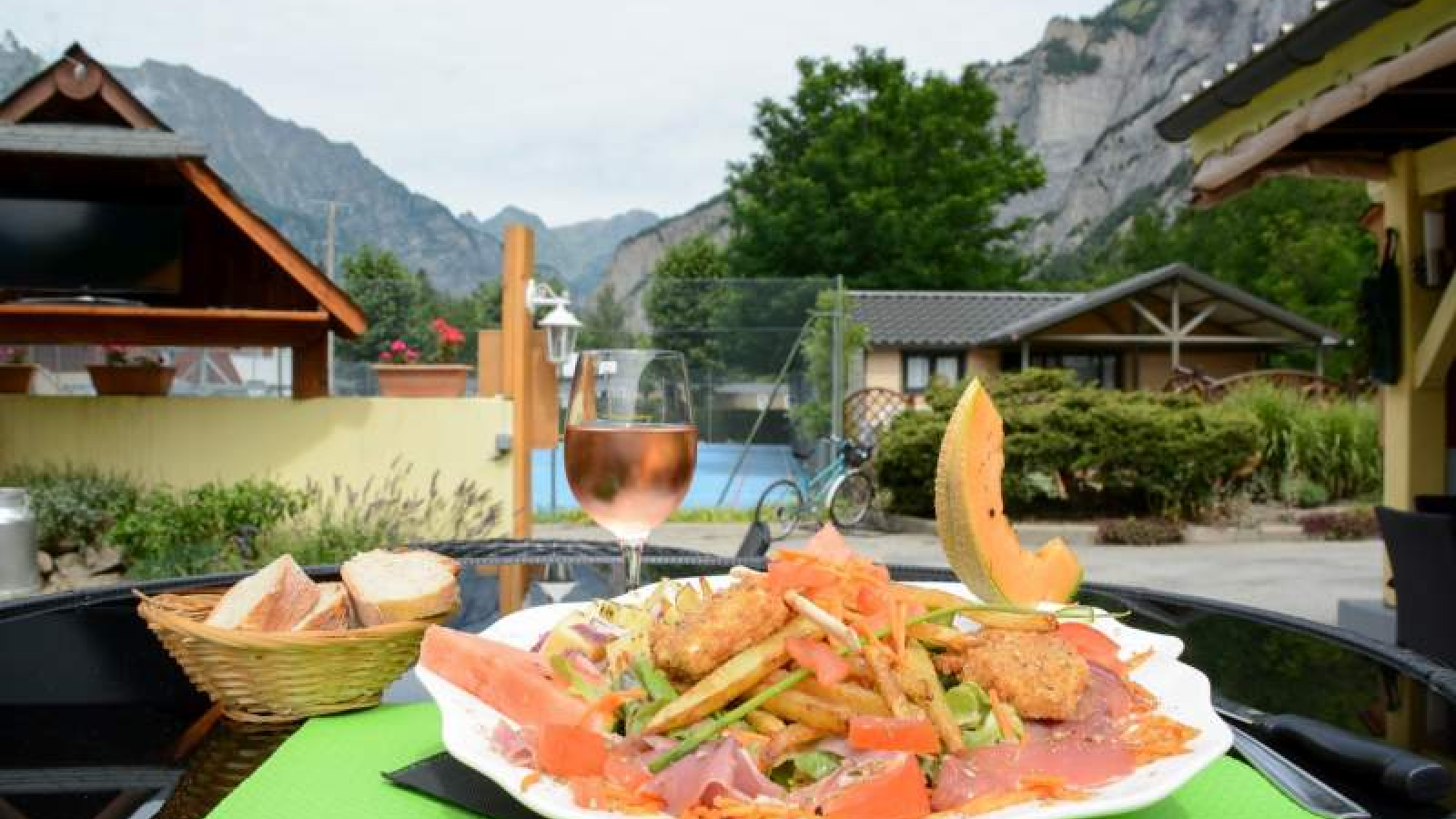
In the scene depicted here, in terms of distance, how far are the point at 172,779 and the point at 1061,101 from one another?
11442 centimetres

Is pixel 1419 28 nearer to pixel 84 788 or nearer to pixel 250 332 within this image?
pixel 84 788

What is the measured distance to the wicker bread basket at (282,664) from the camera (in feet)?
3.33

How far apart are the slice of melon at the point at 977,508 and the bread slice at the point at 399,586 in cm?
54

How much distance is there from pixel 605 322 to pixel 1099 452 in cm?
822

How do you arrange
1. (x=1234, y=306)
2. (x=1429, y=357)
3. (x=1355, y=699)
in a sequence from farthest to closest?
(x=1234, y=306) < (x=1429, y=357) < (x=1355, y=699)

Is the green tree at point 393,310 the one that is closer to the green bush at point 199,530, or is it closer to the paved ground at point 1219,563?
the paved ground at point 1219,563

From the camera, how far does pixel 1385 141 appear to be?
6438 mm

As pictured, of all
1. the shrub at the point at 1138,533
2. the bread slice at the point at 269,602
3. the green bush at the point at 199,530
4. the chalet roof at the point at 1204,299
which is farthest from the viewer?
the chalet roof at the point at 1204,299

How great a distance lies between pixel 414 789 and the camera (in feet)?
2.66

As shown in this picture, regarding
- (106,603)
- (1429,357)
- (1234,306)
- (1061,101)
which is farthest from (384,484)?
(1061,101)

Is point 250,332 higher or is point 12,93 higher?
point 12,93

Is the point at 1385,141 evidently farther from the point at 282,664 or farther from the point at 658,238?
the point at 658,238

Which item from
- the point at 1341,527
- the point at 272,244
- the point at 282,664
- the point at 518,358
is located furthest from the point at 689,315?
the point at 282,664

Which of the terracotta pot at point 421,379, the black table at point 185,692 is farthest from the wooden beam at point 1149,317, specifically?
the black table at point 185,692
